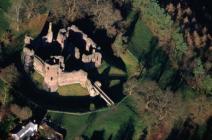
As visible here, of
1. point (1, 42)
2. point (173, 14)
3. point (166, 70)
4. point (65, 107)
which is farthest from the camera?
point (173, 14)

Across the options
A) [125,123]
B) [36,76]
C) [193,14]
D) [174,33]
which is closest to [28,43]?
[36,76]

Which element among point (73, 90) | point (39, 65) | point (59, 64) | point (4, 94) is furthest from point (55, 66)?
point (4, 94)

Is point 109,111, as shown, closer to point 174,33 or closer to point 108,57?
point 108,57

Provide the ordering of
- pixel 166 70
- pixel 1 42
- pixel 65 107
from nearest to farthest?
1. pixel 65 107
2. pixel 1 42
3. pixel 166 70

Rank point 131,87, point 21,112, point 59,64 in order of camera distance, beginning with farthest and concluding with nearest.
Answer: point 131,87
point 59,64
point 21,112

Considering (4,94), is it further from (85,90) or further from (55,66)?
(85,90)

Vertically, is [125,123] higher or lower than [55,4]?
lower

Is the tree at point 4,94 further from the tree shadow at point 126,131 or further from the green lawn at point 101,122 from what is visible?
the tree shadow at point 126,131
